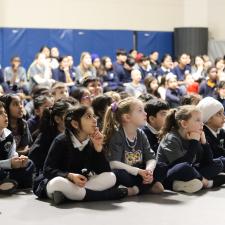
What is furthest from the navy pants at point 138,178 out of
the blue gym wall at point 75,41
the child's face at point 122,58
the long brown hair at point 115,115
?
the blue gym wall at point 75,41

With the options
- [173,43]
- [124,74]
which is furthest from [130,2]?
[124,74]

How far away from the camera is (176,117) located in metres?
4.21

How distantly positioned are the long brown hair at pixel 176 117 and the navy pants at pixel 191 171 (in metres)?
0.34

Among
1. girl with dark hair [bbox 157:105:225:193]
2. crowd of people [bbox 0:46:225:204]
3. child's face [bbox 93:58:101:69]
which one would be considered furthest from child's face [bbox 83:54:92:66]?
girl with dark hair [bbox 157:105:225:193]

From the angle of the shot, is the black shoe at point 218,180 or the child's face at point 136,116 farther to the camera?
the black shoe at point 218,180

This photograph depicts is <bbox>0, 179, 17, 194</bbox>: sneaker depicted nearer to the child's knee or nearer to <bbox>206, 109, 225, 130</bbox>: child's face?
the child's knee

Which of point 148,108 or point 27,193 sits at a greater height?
point 148,108

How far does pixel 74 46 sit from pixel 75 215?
10.0 m

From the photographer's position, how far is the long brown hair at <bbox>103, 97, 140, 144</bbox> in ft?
13.3

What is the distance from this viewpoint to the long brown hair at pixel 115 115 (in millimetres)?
4062

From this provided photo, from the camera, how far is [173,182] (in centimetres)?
414

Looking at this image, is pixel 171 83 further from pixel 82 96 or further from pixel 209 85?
pixel 82 96

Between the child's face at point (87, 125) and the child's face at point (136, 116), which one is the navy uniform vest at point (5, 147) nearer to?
the child's face at point (87, 125)

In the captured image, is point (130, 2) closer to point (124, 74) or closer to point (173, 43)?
point (173, 43)
